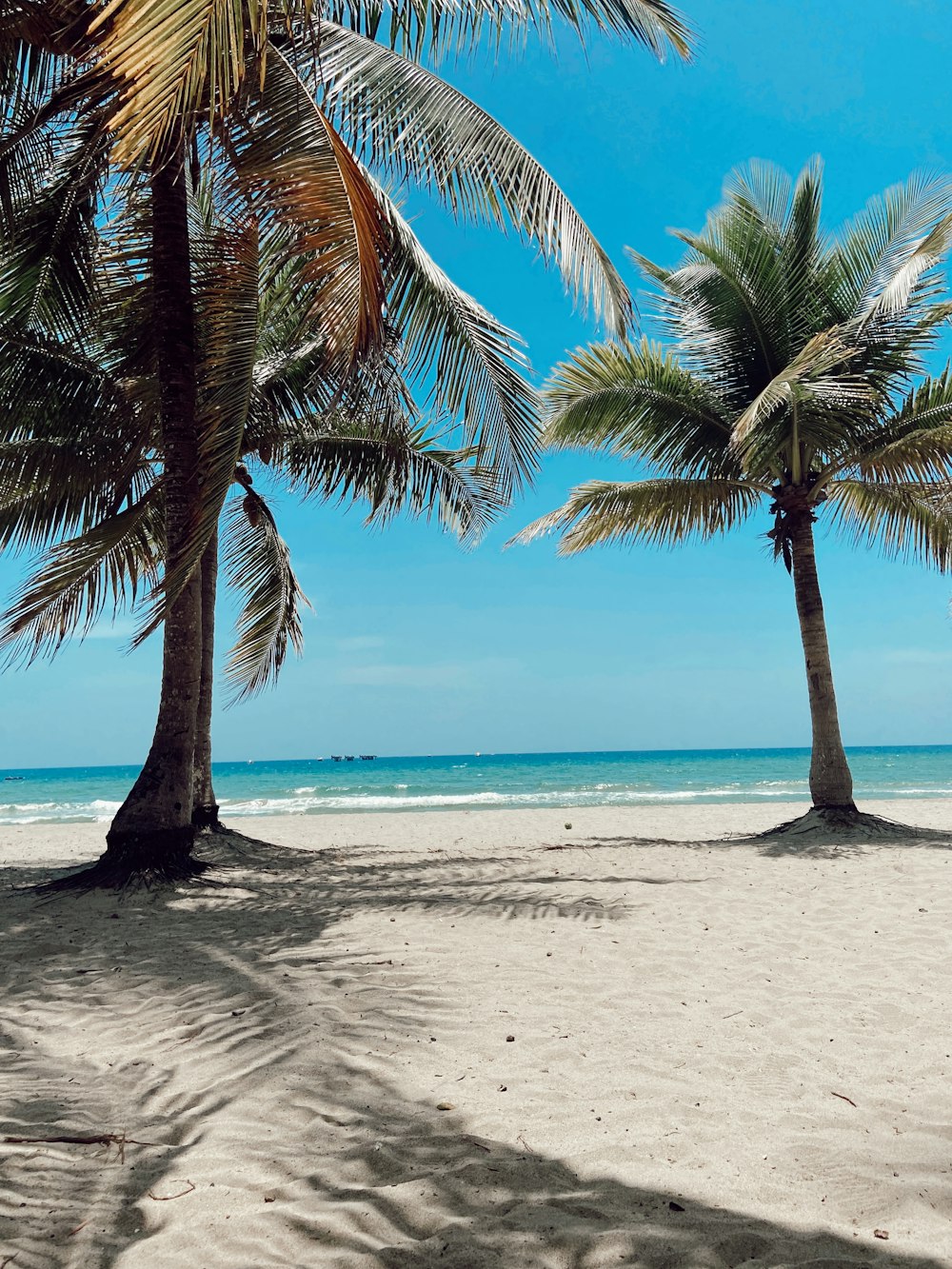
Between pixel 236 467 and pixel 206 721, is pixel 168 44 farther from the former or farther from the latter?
pixel 206 721

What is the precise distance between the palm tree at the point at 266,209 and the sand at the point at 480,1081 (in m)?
2.37

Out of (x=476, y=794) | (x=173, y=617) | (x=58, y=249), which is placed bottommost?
(x=476, y=794)

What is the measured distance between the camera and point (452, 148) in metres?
6.14

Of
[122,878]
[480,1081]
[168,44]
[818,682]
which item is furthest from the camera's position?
[818,682]

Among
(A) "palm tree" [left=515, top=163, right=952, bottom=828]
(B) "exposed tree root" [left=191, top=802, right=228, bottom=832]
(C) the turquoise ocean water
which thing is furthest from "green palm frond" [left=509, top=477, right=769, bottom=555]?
(C) the turquoise ocean water

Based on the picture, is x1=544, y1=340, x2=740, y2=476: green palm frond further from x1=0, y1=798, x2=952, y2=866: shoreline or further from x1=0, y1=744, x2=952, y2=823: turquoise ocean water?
x1=0, y1=744, x2=952, y2=823: turquoise ocean water

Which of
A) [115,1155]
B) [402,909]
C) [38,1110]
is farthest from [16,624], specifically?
[115,1155]

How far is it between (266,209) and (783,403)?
684 cm

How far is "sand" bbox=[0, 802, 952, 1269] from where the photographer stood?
221cm

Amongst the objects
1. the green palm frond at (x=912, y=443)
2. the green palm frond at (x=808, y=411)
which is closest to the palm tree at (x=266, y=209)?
the green palm frond at (x=808, y=411)

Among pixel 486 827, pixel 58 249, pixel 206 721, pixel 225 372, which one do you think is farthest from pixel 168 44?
pixel 486 827

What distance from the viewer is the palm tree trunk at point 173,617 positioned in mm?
7004

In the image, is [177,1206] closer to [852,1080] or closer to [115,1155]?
[115,1155]

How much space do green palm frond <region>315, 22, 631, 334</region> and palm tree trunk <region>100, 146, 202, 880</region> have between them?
5.52 ft
